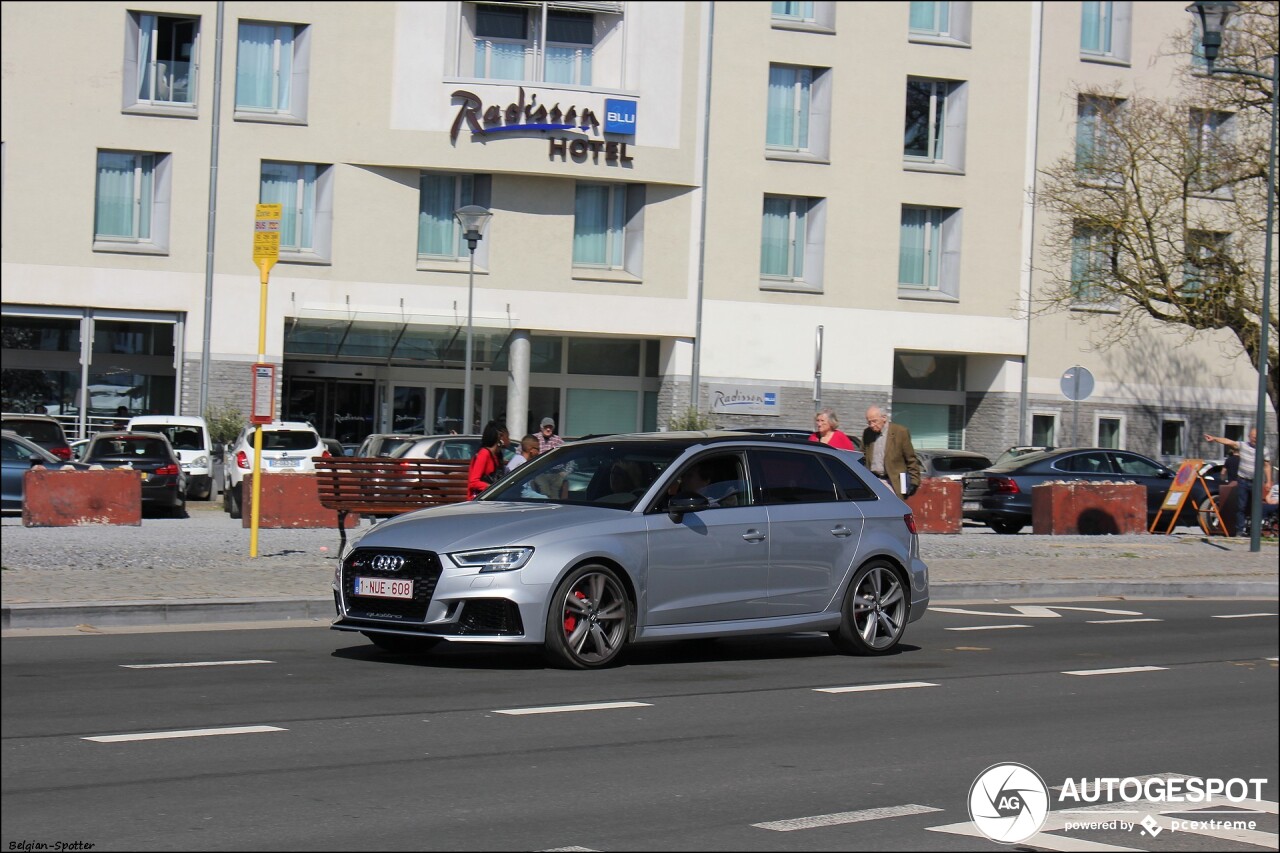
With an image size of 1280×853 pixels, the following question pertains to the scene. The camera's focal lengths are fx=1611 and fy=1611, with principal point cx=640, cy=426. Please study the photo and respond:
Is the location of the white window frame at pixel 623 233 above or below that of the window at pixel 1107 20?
above

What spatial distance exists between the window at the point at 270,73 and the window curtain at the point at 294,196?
1.23m

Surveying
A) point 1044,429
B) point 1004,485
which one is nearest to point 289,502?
point 1004,485

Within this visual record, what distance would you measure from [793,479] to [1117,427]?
110ft

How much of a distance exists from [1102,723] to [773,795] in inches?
112

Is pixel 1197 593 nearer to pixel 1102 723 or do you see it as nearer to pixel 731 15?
pixel 1102 723

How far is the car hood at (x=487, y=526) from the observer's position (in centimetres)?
1053

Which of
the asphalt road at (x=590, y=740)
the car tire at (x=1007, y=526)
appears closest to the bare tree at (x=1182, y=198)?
the car tire at (x=1007, y=526)

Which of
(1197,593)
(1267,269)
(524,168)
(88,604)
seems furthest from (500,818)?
(524,168)

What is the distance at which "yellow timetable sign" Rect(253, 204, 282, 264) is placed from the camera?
1636cm

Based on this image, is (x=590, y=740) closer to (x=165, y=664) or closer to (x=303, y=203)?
(x=165, y=664)

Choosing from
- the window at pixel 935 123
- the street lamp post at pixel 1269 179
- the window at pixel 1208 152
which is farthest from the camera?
the window at pixel 935 123

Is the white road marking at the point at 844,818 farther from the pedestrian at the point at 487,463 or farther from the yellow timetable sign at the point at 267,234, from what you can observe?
the yellow timetable sign at the point at 267,234

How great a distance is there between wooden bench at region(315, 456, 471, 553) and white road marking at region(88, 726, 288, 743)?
27.9ft

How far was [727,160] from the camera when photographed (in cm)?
3956
